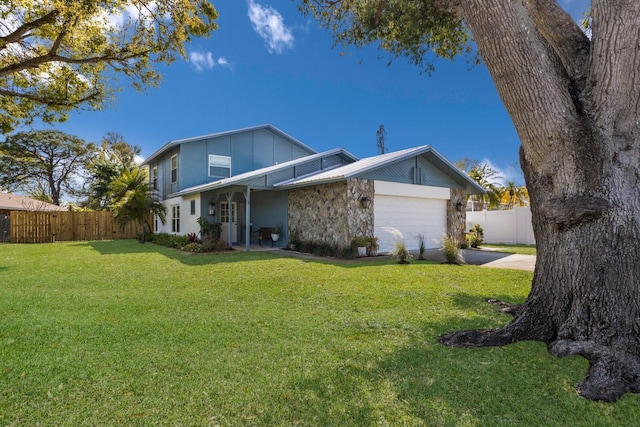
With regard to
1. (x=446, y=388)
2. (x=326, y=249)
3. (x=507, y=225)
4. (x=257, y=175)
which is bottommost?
(x=446, y=388)

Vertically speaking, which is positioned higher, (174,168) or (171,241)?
(174,168)

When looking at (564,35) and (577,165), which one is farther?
(564,35)

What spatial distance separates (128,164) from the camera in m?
28.7

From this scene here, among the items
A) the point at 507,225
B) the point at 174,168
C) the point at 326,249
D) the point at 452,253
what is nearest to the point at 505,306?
the point at 452,253

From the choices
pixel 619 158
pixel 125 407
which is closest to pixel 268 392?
pixel 125 407

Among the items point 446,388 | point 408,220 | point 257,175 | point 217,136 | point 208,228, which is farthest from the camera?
point 217,136

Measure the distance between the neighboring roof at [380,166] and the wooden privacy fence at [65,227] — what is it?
1332 cm

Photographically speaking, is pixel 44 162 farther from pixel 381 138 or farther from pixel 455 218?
pixel 455 218

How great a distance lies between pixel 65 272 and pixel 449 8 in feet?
33.9

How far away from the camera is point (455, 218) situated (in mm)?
14523

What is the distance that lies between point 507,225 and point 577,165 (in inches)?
631

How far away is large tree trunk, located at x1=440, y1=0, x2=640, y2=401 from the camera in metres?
3.20

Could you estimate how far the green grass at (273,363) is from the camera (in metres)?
2.41

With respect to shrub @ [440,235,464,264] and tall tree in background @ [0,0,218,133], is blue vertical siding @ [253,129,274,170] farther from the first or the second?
shrub @ [440,235,464,264]
